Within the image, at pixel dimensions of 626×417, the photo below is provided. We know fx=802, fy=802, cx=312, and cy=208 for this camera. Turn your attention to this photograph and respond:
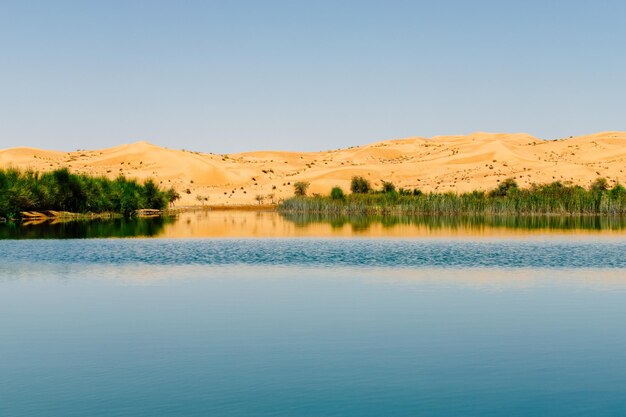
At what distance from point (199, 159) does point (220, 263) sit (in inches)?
5762

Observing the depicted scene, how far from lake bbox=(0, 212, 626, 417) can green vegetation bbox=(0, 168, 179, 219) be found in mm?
40641

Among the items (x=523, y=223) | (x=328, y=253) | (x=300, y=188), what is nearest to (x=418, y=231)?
(x=523, y=223)

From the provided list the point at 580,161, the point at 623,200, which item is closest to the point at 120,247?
the point at 623,200

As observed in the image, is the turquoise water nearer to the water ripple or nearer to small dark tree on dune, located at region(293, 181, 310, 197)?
the water ripple

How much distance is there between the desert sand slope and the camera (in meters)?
144

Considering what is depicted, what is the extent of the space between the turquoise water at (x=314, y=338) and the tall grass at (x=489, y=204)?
47202 millimetres

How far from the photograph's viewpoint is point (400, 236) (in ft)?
179

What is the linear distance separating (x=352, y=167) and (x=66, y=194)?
293 feet

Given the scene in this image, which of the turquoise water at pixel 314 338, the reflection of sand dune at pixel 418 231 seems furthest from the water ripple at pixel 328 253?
the reflection of sand dune at pixel 418 231

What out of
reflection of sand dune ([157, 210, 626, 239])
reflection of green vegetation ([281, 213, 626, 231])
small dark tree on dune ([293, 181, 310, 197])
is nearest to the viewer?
reflection of sand dune ([157, 210, 626, 239])

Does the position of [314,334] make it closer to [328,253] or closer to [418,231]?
[328,253]

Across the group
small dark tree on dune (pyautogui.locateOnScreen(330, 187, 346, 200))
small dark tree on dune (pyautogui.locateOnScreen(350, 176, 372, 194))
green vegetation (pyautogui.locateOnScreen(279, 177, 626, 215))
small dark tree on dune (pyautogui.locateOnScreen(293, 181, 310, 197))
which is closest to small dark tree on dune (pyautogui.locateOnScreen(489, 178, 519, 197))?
green vegetation (pyautogui.locateOnScreen(279, 177, 626, 215))

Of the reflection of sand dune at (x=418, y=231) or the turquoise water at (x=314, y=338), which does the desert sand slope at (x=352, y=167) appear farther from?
the turquoise water at (x=314, y=338)

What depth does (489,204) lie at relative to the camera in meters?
85.9
